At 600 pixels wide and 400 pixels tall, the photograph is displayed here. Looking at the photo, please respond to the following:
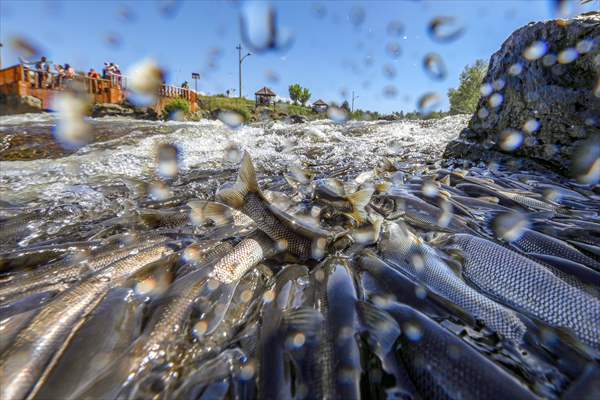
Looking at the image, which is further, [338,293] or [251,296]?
[251,296]

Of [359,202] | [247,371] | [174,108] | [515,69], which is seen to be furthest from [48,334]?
[174,108]

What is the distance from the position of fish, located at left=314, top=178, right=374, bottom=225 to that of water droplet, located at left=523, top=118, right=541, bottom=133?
3767 mm

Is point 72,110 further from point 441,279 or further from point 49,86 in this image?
point 441,279

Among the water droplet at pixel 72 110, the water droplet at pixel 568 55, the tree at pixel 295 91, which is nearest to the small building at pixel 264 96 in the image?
the tree at pixel 295 91

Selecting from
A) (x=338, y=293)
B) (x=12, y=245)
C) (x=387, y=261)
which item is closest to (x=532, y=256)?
(x=387, y=261)

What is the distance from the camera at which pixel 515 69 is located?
5375mm

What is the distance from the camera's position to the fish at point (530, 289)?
137 cm

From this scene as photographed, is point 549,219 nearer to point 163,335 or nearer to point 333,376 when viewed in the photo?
point 333,376

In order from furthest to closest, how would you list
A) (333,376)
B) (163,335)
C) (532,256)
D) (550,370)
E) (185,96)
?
(185,96)
(532,256)
(163,335)
(550,370)
(333,376)

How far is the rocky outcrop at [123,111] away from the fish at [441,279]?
1988 cm

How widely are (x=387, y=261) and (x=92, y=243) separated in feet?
7.13

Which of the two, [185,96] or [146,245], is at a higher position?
[185,96]

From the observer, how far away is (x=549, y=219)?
2.66 metres

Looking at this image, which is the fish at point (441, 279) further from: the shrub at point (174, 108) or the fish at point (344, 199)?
the shrub at point (174, 108)
